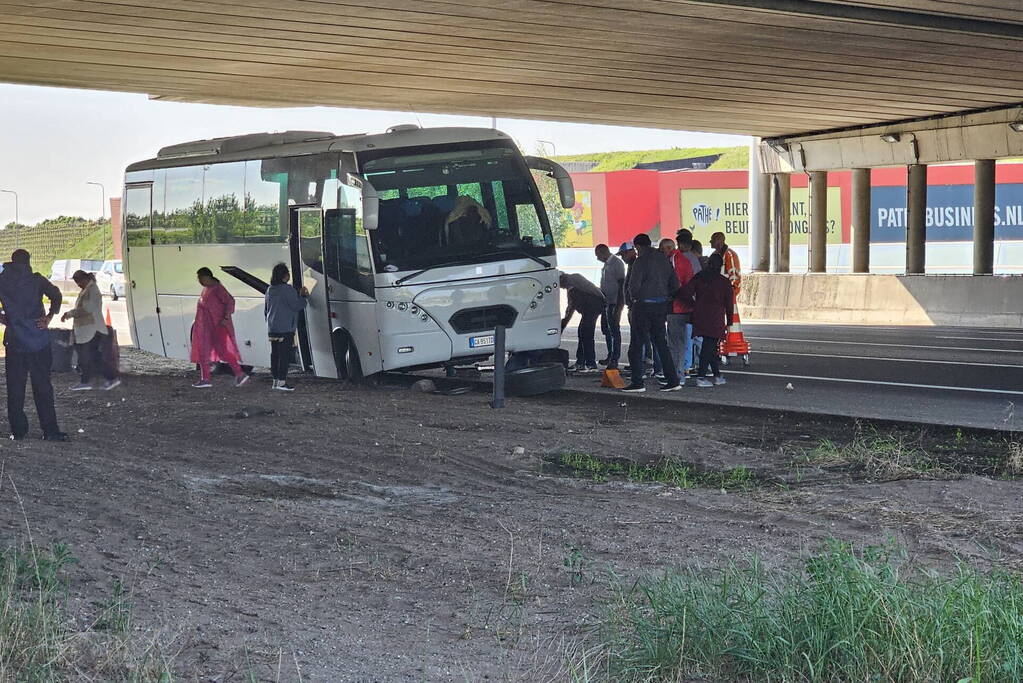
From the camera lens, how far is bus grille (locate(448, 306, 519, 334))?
16469 mm

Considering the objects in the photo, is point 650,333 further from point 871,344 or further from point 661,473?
point 871,344

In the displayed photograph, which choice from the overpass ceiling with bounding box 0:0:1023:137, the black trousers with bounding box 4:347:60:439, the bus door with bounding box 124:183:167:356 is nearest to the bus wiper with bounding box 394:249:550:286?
the overpass ceiling with bounding box 0:0:1023:137

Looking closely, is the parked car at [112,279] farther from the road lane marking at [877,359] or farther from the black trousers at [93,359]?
the road lane marking at [877,359]

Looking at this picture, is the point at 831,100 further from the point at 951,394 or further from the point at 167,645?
the point at 167,645

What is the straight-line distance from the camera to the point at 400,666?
5.80m

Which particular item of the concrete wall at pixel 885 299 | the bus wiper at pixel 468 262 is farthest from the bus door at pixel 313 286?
the concrete wall at pixel 885 299

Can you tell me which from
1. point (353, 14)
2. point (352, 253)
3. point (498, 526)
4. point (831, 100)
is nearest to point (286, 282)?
point (352, 253)

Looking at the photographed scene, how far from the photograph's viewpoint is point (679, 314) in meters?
16.2

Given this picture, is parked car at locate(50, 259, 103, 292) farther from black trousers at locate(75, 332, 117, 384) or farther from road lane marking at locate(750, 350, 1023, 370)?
road lane marking at locate(750, 350, 1023, 370)

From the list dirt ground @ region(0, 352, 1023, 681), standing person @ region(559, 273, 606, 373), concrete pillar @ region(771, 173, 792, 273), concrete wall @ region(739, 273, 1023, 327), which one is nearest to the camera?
dirt ground @ region(0, 352, 1023, 681)

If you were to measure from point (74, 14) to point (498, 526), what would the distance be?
996 cm

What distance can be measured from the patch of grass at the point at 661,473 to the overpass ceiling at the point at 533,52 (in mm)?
6397

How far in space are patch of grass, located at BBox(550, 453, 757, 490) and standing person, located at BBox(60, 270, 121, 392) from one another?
26.8ft

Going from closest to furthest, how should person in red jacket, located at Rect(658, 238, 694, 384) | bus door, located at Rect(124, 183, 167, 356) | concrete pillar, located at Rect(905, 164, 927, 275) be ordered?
person in red jacket, located at Rect(658, 238, 694, 384) < bus door, located at Rect(124, 183, 167, 356) < concrete pillar, located at Rect(905, 164, 927, 275)
